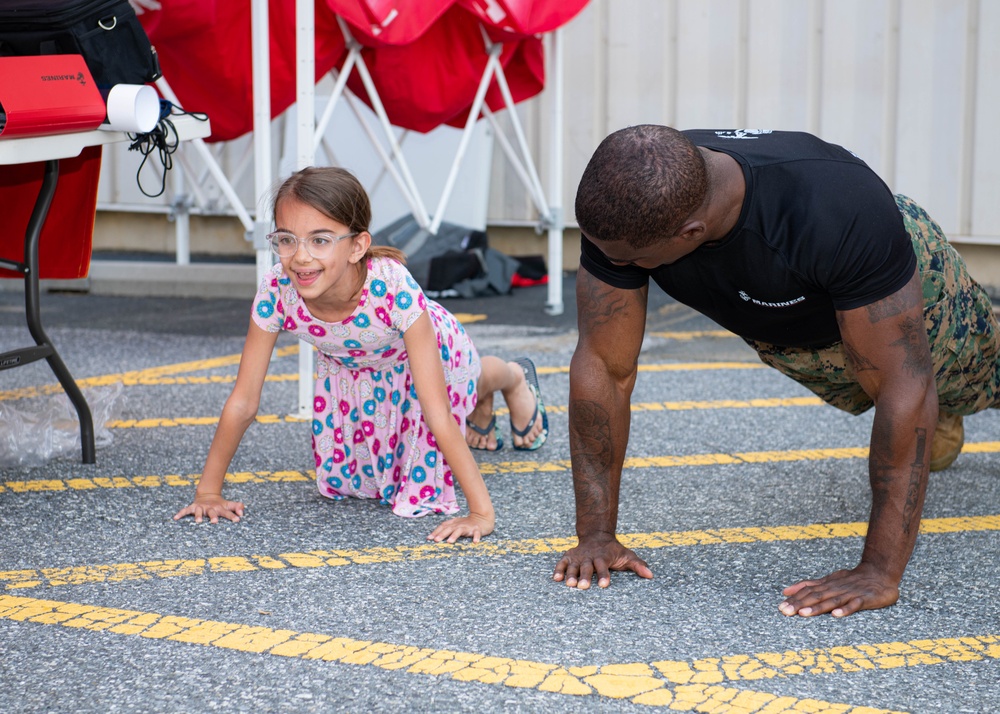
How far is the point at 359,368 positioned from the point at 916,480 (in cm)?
163

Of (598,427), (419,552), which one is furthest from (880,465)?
(419,552)

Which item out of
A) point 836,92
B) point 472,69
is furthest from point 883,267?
point 836,92

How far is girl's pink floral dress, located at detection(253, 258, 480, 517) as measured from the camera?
10.9 ft

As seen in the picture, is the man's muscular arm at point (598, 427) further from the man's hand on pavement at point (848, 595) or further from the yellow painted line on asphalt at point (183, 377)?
the yellow painted line on asphalt at point (183, 377)

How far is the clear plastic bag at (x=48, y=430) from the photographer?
395cm

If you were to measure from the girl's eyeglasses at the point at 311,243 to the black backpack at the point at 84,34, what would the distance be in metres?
0.94

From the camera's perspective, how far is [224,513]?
131 inches

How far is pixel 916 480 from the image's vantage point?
2602 mm

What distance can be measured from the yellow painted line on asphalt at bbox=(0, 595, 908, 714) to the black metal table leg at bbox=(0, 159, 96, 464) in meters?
1.30

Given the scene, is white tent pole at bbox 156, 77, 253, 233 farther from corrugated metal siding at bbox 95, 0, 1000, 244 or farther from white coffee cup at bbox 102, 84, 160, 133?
corrugated metal siding at bbox 95, 0, 1000, 244

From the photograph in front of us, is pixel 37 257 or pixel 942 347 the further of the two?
pixel 37 257

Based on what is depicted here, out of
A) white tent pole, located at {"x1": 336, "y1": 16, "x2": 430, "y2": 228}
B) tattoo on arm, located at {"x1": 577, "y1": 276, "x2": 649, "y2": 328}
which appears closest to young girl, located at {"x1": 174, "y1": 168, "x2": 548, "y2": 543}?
tattoo on arm, located at {"x1": 577, "y1": 276, "x2": 649, "y2": 328}

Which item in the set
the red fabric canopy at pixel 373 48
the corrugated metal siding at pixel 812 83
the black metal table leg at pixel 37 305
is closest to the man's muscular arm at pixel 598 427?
the black metal table leg at pixel 37 305

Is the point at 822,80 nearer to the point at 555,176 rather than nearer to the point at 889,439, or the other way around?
the point at 555,176
